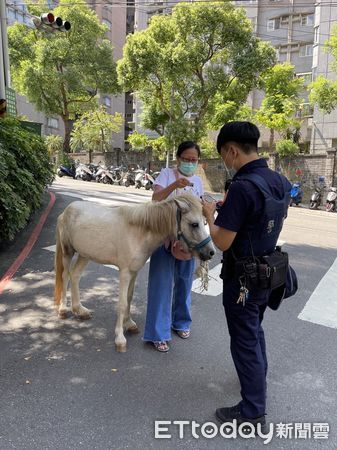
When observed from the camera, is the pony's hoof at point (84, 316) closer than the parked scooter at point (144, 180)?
Yes

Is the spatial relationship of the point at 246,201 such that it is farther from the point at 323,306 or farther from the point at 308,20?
the point at 308,20

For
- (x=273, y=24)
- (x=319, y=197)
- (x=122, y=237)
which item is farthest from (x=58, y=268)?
(x=273, y=24)

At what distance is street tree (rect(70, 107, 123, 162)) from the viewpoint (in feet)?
107

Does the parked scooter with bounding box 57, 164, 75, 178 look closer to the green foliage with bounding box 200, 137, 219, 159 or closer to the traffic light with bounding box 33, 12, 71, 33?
the green foliage with bounding box 200, 137, 219, 159

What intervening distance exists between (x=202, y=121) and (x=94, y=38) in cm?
1229

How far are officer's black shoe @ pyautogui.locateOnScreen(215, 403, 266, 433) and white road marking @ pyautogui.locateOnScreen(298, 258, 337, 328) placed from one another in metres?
2.04

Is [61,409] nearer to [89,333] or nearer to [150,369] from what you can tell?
[150,369]

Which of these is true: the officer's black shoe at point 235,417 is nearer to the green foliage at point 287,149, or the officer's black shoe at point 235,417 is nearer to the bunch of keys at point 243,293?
the bunch of keys at point 243,293

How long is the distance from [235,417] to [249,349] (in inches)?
20.8

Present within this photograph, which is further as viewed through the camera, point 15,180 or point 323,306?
point 15,180

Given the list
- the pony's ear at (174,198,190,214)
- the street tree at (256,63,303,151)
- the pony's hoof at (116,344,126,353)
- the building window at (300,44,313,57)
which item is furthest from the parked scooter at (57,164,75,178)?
the pony's ear at (174,198,190,214)

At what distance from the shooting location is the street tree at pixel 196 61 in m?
19.1

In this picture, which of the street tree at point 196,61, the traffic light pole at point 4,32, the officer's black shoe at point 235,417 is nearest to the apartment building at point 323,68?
the street tree at point 196,61

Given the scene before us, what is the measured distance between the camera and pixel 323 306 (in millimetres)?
4742
